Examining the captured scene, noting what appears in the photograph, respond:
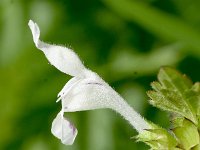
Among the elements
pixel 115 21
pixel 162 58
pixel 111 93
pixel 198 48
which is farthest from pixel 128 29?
pixel 111 93

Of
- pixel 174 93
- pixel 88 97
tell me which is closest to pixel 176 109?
pixel 174 93

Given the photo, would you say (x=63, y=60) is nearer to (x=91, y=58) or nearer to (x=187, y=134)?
(x=187, y=134)

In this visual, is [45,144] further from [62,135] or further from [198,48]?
[62,135]

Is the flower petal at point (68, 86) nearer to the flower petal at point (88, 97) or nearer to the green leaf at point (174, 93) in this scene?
the flower petal at point (88, 97)

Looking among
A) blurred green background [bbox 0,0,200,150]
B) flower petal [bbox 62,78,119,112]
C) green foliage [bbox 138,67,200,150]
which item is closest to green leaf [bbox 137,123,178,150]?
green foliage [bbox 138,67,200,150]

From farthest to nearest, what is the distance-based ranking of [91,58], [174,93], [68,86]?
[91,58]
[68,86]
[174,93]

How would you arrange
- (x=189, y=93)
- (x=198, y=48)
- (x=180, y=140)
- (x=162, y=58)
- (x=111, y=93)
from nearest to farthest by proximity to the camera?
1. (x=189, y=93)
2. (x=180, y=140)
3. (x=111, y=93)
4. (x=198, y=48)
5. (x=162, y=58)
